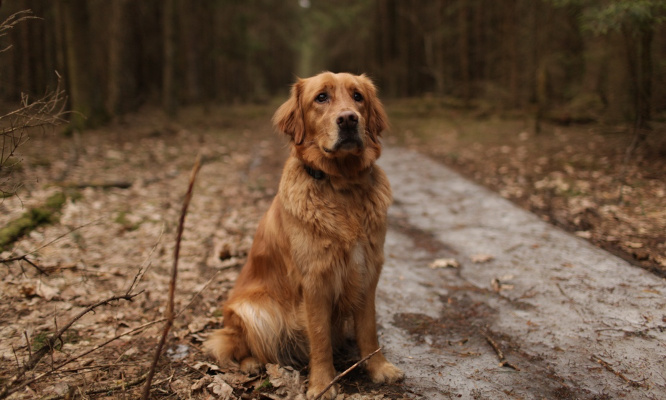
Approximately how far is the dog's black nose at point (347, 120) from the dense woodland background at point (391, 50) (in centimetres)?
142

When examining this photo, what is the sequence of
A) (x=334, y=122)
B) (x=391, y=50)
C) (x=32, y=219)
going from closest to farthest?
(x=334, y=122) → (x=32, y=219) → (x=391, y=50)

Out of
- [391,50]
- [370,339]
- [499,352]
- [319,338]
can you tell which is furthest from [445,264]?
[391,50]

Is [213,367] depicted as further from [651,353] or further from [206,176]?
[206,176]

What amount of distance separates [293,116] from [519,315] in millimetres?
2417

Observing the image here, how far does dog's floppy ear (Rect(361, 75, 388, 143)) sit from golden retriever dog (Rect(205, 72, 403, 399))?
0.01 metres

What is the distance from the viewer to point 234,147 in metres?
11.1

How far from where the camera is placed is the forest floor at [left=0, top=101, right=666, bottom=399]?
271 cm

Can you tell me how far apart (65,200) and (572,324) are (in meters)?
5.89

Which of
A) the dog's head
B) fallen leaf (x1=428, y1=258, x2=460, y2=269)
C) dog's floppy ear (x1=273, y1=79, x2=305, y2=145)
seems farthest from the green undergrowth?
fallen leaf (x1=428, y1=258, x2=460, y2=269)

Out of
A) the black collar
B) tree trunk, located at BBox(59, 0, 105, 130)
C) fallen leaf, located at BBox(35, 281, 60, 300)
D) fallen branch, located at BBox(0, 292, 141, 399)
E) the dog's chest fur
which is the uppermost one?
tree trunk, located at BBox(59, 0, 105, 130)

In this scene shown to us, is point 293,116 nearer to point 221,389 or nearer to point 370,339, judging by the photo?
point 370,339

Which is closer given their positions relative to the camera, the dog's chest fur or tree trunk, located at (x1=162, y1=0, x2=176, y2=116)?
the dog's chest fur

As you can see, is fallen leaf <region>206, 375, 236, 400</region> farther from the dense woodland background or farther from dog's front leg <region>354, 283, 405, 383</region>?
the dense woodland background

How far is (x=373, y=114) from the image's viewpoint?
314cm
